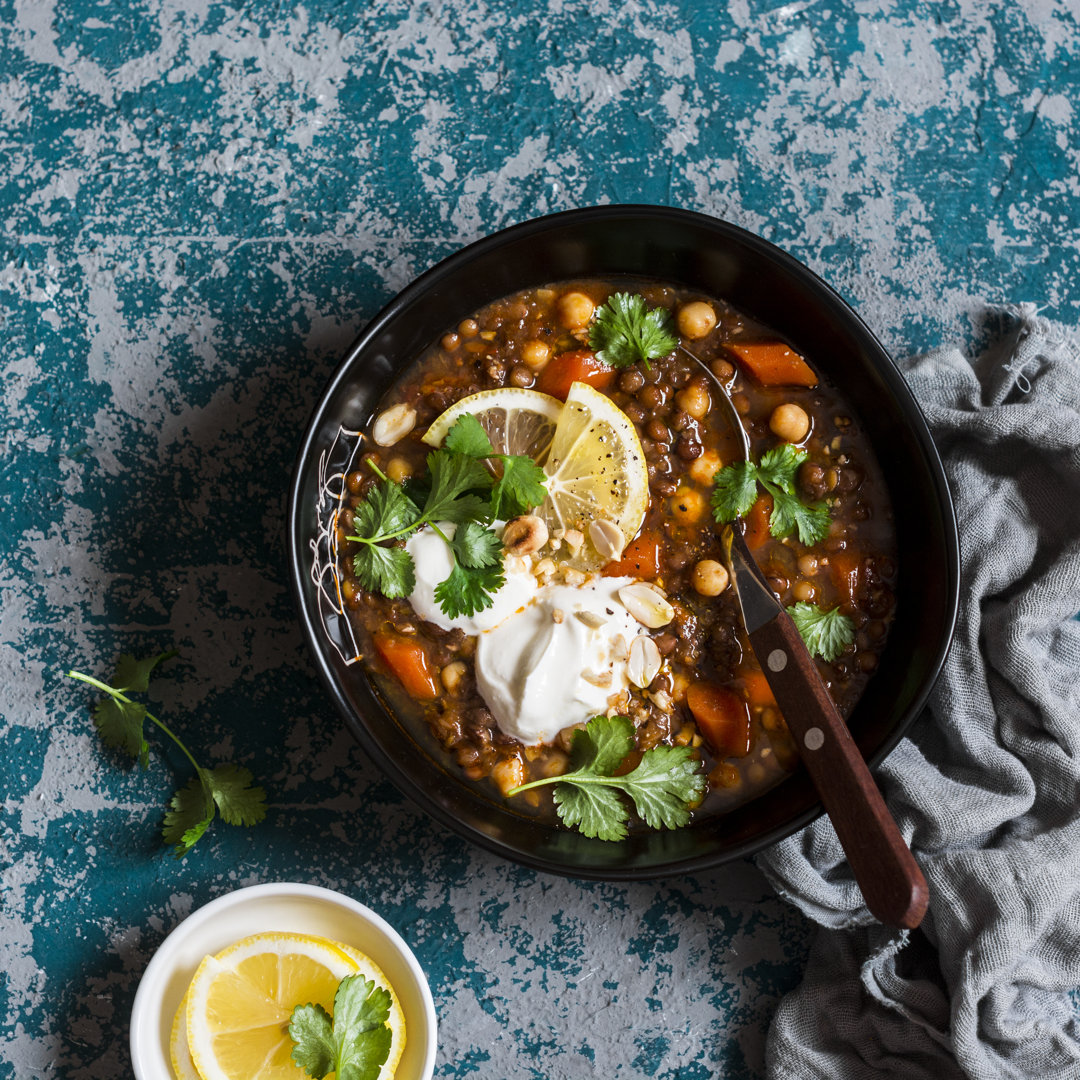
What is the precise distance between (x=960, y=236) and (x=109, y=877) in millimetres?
3117

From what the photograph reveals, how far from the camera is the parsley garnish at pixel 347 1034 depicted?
235cm

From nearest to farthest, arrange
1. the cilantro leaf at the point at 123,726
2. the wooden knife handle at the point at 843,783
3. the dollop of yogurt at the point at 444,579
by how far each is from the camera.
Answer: the wooden knife handle at the point at 843,783, the dollop of yogurt at the point at 444,579, the cilantro leaf at the point at 123,726

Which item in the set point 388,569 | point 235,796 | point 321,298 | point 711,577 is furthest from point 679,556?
point 235,796

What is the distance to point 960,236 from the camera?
279cm

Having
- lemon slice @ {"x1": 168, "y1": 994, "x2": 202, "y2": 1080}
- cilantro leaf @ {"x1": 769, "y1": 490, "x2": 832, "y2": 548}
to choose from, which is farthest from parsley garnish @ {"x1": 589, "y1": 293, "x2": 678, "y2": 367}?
lemon slice @ {"x1": 168, "y1": 994, "x2": 202, "y2": 1080}

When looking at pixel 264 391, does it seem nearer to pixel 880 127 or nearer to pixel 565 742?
pixel 565 742

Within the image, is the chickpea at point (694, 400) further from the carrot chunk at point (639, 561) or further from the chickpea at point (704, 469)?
the carrot chunk at point (639, 561)

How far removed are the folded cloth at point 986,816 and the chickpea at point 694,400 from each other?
0.60 meters

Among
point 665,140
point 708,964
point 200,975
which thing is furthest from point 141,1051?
point 665,140

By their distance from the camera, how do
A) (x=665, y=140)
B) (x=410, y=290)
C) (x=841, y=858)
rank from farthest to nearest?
1. (x=665, y=140)
2. (x=841, y=858)
3. (x=410, y=290)

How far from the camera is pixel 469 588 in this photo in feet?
7.88

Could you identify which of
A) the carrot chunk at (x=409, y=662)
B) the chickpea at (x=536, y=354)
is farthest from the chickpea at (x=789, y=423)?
the carrot chunk at (x=409, y=662)

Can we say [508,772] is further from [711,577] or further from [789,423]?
[789,423]

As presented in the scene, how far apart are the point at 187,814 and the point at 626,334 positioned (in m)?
1.82
